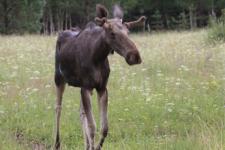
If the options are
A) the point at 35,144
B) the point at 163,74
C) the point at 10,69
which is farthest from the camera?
the point at 10,69

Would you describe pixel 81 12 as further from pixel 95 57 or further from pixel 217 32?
pixel 95 57

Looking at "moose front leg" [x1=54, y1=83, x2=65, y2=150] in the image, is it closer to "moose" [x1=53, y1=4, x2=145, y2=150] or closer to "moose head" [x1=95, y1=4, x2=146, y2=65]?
"moose" [x1=53, y1=4, x2=145, y2=150]

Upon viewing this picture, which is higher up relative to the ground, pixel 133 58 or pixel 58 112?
pixel 133 58

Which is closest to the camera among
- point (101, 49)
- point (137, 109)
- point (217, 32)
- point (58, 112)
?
point (101, 49)

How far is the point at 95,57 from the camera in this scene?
6.18 m

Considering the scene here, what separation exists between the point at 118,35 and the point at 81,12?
4512 centimetres

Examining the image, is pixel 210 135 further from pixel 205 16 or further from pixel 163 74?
pixel 205 16

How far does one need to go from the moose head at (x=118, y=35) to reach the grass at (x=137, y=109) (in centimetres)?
122

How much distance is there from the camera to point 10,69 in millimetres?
13461

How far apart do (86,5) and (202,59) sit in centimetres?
3531

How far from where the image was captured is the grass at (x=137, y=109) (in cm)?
667

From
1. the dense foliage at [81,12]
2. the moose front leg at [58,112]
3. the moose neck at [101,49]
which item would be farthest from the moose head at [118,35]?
the dense foliage at [81,12]

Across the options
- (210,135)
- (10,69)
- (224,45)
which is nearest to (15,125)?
(210,135)

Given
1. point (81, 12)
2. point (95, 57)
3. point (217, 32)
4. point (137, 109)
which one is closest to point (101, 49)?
point (95, 57)
